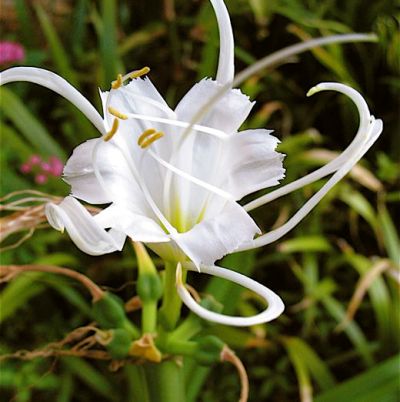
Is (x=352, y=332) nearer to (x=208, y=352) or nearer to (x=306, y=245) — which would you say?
(x=306, y=245)

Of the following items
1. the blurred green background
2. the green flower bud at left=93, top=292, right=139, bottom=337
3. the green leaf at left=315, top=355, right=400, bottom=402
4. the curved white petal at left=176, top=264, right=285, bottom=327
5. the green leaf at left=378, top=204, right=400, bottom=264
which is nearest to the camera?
the curved white petal at left=176, top=264, right=285, bottom=327

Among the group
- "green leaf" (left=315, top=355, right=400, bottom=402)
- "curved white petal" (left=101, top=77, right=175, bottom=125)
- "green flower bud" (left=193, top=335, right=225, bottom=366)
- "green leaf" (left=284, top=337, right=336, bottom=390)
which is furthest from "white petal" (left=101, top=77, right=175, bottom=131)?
"green leaf" (left=284, top=337, right=336, bottom=390)

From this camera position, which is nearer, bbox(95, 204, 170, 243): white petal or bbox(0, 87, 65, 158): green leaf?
bbox(95, 204, 170, 243): white petal

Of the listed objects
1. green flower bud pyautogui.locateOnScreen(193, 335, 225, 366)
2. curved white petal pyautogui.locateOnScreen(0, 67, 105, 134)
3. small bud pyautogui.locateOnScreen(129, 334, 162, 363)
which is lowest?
green flower bud pyautogui.locateOnScreen(193, 335, 225, 366)

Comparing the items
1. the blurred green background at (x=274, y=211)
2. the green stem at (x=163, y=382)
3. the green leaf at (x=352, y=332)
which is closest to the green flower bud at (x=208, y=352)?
the green stem at (x=163, y=382)

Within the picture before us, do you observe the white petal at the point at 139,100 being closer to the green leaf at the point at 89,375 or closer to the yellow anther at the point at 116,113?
the yellow anther at the point at 116,113

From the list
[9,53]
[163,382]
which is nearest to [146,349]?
[163,382]

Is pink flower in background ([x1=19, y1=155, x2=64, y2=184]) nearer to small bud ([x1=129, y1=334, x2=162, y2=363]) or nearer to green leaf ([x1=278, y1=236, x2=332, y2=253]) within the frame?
green leaf ([x1=278, y1=236, x2=332, y2=253])

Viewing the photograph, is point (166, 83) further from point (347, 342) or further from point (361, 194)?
point (347, 342)
